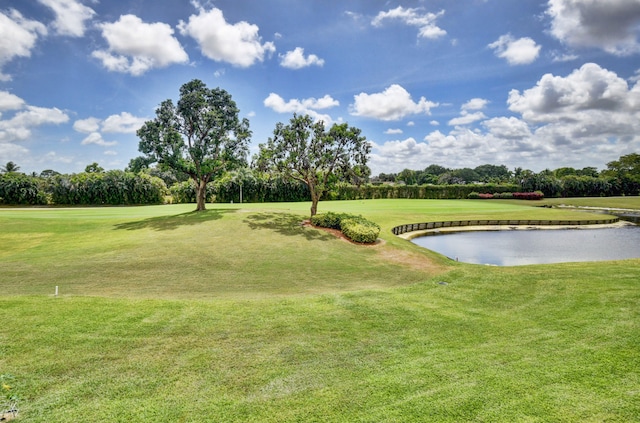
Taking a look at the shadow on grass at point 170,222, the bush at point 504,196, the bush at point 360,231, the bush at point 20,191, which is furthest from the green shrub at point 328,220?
the bush at point 504,196

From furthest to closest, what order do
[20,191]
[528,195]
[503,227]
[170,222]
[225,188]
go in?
[528,195]
[225,188]
[20,191]
[503,227]
[170,222]

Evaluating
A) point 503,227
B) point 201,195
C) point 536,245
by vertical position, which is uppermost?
point 201,195

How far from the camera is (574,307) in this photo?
9172 millimetres

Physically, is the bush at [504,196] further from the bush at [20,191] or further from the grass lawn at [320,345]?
the bush at [20,191]

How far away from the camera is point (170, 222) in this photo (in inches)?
995

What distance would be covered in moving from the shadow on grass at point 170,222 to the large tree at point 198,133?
4.14 metres

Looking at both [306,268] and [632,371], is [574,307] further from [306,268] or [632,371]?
[306,268]

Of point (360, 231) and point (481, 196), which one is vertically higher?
point (481, 196)

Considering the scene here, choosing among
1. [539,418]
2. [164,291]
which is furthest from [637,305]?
[164,291]

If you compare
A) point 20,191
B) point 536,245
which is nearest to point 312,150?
point 536,245

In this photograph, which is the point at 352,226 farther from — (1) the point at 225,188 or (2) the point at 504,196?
(2) the point at 504,196

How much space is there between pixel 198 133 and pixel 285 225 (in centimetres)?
1282

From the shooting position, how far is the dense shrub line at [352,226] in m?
20.9

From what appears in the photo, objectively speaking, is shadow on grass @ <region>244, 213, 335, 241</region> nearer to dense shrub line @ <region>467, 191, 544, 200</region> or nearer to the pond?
the pond
